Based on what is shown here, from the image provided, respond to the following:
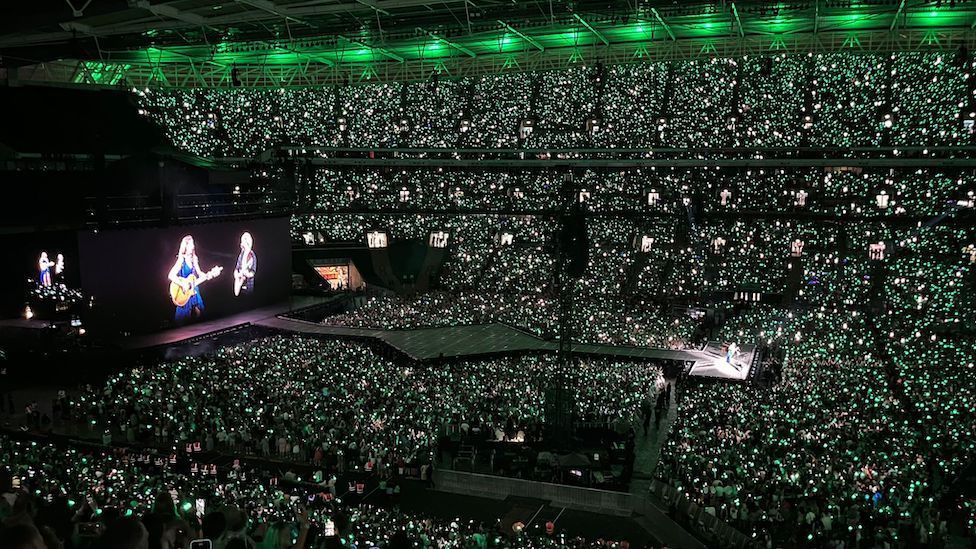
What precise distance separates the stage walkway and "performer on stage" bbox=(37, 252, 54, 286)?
7.02 meters

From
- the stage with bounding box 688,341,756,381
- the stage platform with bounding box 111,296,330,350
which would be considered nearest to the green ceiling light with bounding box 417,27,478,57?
the stage platform with bounding box 111,296,330,350

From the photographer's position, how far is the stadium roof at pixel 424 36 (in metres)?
25.6

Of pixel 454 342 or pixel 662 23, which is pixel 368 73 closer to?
pixel 662 23

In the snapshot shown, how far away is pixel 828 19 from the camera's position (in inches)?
1299

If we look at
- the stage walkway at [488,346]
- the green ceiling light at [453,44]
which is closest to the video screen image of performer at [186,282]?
the stage walkway at [488,346]

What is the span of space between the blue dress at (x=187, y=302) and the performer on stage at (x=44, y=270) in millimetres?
4203

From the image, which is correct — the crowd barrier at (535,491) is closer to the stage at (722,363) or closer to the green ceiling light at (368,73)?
the stage at (722,363)

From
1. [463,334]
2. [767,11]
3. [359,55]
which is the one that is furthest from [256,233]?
[767,11]

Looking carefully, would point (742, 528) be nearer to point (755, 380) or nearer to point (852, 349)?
point (755, 380)

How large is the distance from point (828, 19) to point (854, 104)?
20.2 ft

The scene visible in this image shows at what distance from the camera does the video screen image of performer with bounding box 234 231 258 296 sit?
1205 inches

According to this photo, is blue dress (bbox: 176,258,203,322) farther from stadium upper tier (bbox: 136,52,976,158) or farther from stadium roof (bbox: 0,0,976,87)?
stadium upper tier (bbox: 136,52,976,158)

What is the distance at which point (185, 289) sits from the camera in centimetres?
2777

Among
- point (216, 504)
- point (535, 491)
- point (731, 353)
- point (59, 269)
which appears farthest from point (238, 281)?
point (216, 504)
